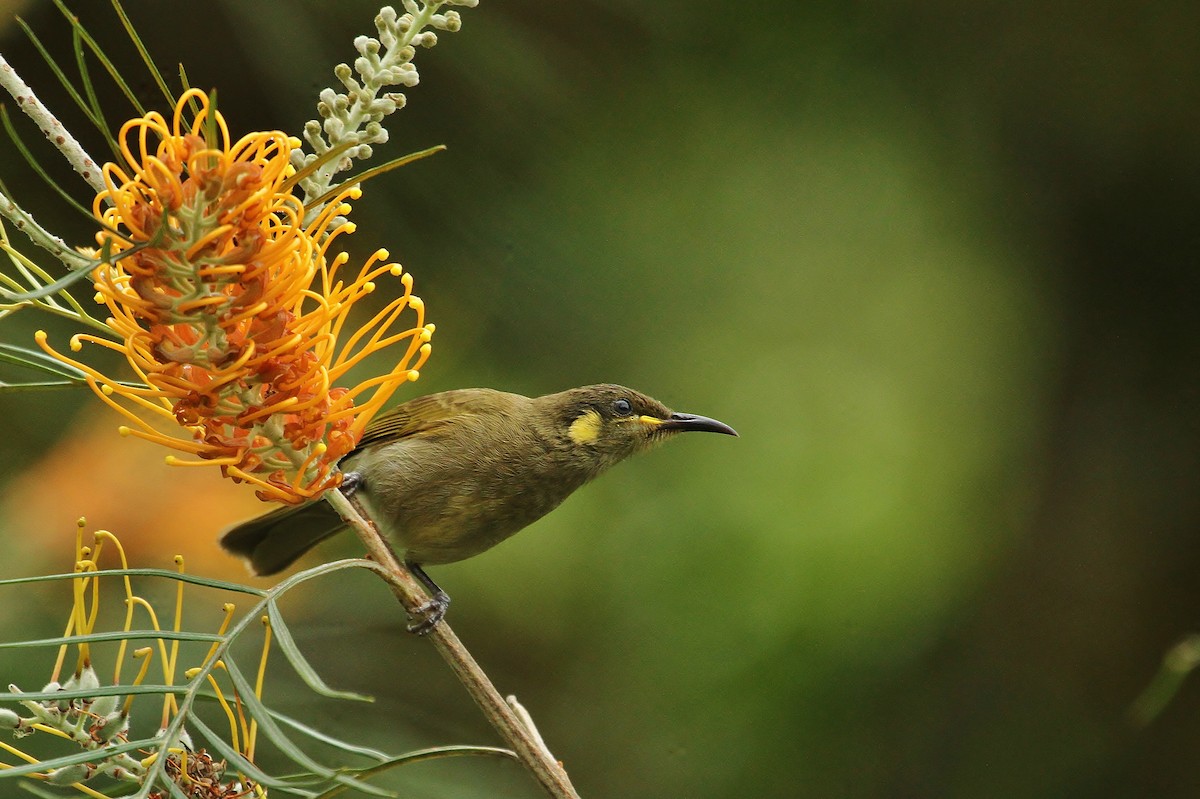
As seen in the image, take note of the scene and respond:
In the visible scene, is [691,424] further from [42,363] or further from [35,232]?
[35,232]

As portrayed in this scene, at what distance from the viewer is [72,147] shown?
5.45ft

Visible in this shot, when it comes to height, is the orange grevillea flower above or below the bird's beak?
above

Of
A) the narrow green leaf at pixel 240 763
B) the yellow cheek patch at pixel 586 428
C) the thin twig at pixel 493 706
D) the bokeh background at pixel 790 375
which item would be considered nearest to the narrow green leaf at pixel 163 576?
the narrow green leaf at pixel 240 763

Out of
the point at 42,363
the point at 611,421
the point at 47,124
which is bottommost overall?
the point at 611,421

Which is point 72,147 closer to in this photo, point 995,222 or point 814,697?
point 814,697

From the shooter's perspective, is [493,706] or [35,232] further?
[493,706]

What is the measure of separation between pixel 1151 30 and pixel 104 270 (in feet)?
→ 16.1

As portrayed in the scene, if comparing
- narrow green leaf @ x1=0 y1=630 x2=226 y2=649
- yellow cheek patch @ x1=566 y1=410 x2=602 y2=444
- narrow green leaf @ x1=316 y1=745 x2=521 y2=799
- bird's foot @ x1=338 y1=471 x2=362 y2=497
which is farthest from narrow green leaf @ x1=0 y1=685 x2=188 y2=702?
yellow cheek patch @ x1=566 y1=410 x2=602 y2=444

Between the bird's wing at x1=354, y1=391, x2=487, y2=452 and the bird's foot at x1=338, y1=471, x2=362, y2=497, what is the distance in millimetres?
157

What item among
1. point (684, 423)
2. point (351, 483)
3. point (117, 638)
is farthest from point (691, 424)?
point (117, 638)

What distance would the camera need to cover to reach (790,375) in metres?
5.11

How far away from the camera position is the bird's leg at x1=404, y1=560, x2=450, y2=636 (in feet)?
5.96

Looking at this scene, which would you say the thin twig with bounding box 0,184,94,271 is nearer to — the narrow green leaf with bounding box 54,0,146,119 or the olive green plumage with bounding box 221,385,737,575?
the narrow green leaf with bounding box 54,0,146,119

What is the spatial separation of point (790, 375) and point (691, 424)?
5.84 feet
